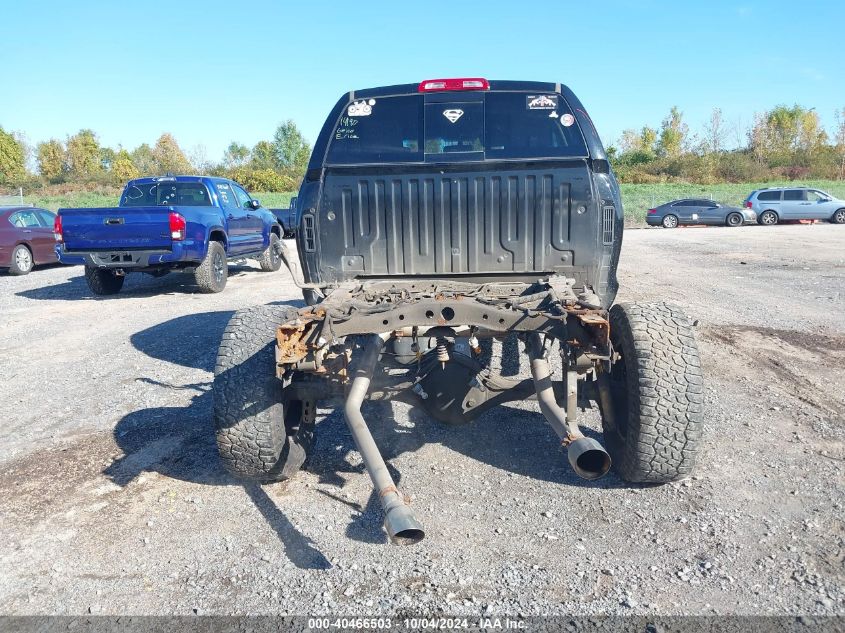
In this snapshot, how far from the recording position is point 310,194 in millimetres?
4324

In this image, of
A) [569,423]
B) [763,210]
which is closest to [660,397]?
[569,423]

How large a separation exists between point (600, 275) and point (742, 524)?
5.70 ft

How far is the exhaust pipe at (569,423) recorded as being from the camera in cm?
280

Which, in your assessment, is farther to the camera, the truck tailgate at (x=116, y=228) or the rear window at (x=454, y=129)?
the truck tailgate at (x=116, y=228)

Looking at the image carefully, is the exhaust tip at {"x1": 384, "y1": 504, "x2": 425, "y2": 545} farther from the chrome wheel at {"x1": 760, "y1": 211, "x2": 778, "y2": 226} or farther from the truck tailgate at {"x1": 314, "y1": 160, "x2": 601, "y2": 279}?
the chrome wheel at {"x1": 760, "y1": 211, "x2": 778, "y2": 226}

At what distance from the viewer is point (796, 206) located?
1125 inches

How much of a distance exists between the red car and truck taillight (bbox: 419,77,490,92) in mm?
12386

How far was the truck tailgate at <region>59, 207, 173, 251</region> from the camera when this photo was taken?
9.56m

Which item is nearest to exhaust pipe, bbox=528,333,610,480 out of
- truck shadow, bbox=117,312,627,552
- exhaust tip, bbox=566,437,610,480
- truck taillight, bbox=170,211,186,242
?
exhaust tip, bbox=566,437,610,480

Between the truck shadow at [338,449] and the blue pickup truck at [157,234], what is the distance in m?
5.12

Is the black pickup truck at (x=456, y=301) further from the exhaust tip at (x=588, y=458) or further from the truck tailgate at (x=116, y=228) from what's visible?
the truck tailgate at (x=116, y=228)

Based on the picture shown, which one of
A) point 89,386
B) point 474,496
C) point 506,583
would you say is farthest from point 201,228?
point 506,583

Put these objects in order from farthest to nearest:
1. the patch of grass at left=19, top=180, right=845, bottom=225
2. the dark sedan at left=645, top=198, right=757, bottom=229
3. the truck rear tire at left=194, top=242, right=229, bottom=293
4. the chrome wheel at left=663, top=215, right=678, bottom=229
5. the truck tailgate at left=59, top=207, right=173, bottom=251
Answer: the patch of grass at left=19, top=180, right=845, bottom=225, the chrome wheel at left=663, top=215, right=678, bottom=229, the dark sedan at left=645, top=198, right=757, bottom=229, the truck rear tire at left=194, top=242, right=229, bottom=293, the truck tailgate at left=59, top=207, right=173, bottom=251

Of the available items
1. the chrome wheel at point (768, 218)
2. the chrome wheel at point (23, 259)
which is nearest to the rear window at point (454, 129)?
the chrome wheel at point (23, 259)
